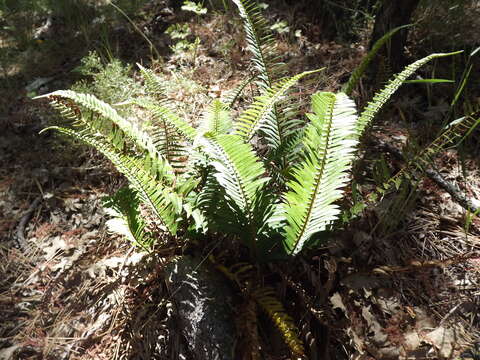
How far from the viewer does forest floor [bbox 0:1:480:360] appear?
5.43 feet

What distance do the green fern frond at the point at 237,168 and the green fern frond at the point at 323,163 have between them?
183 millimetres

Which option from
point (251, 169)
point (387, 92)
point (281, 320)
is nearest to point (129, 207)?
point (251, 169)

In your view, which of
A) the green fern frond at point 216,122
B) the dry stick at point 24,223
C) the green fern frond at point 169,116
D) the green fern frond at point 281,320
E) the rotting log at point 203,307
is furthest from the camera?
the dry stick at point 24,223

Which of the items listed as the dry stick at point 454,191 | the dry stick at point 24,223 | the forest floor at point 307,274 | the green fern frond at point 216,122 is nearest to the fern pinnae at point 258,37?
the green fern frond at point 216,122

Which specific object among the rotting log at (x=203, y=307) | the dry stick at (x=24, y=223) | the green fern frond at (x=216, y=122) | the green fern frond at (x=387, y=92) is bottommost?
the dry stick at (x=24, y=223)

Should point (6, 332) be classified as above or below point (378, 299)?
below

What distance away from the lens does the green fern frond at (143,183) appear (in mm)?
1668

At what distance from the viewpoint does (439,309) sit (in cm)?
172

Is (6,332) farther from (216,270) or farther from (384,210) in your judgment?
(384,210)

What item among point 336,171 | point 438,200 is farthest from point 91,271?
point 438,200

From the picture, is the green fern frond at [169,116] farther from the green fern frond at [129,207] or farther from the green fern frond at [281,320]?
the green fern frond at [281,320]

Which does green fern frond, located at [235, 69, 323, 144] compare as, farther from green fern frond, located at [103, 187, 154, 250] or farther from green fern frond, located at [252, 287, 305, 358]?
green fern frond, located at [252, 287, 305, 358]

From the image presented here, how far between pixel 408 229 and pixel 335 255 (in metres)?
0.50

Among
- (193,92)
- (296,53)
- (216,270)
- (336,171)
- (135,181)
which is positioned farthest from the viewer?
(296,53)
